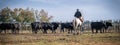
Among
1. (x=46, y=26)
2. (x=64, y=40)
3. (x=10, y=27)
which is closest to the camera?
(x=64, y=40)

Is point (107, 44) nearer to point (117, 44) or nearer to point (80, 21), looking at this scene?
point (117, 44)

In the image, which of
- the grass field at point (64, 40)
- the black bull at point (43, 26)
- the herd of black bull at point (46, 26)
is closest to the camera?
the grass field at point (64, 40)

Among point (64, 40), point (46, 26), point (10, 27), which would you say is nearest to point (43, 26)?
point (46, 26)

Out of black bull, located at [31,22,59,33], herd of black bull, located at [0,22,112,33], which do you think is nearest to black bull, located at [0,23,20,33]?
herd of black bull, located at [0,22,112,33]

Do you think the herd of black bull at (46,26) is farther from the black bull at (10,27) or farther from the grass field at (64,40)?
the grass field at (64,40)

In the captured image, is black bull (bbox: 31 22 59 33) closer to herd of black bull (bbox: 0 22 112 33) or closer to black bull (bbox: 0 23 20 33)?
herd of black bull (bbox: 0 22 112 33)

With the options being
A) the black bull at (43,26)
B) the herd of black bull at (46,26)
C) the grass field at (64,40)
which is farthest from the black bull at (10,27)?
the grass field at (64,40)

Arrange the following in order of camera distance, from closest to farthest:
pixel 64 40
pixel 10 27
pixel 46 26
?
pixel 64 40 < pixel 10 27 < pixel 46 26

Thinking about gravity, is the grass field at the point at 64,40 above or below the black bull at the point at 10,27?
below

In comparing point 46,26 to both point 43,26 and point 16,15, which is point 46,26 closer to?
point 43,26

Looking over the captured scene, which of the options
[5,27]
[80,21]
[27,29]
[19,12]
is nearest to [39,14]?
[19,12]

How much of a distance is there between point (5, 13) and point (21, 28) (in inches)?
255

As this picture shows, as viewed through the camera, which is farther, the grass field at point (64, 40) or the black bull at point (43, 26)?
the black bull at point (43, 26)

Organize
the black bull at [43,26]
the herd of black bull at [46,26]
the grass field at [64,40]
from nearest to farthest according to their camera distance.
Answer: the grass field at [64,40], the herd of black bull at [46,26], the black bull at [43,26]
